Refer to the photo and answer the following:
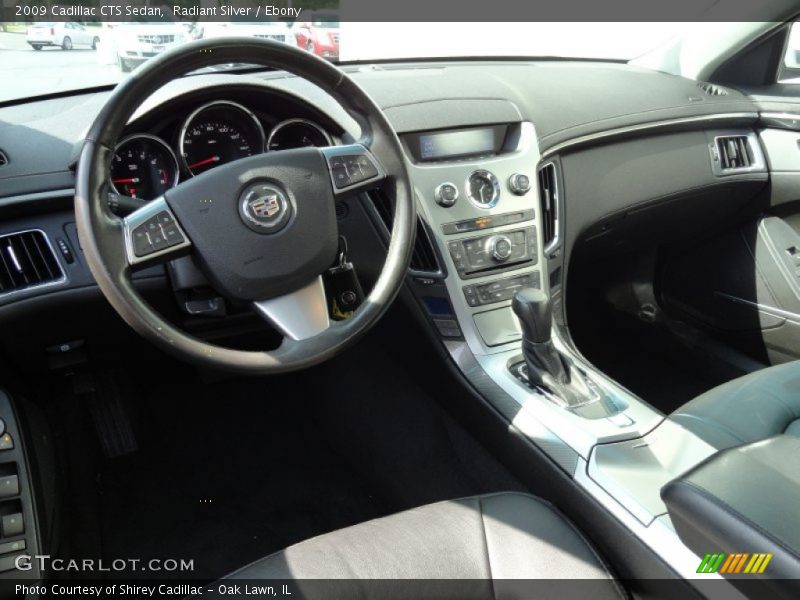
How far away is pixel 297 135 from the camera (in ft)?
5.41

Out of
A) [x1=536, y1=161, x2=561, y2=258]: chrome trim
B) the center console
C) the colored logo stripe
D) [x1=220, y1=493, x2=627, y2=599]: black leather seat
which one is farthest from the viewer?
[x1=536, y1=161, x2=561, y2=258]: chrome trim

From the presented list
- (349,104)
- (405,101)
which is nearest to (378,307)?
(349,104)

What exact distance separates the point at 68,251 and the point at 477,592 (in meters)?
1.07

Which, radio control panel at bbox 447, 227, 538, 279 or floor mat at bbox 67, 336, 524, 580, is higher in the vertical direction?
radio control panel at bbox 447, 227, 538, 279

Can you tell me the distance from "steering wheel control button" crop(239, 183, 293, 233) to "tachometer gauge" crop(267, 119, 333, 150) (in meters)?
0.35

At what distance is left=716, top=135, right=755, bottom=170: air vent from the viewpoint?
243 cm

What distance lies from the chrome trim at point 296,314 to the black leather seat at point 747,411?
790 millimetres

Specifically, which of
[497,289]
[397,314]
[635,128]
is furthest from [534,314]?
[635,128]

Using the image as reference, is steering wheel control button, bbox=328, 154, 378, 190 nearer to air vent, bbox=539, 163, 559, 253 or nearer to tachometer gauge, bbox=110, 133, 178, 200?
tachometer gauge, bbox=110, 133, 178, 200

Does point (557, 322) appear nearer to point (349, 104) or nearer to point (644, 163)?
point (644, 163)

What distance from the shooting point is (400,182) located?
1.42m

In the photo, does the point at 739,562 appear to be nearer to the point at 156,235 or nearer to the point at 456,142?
the point at 156,235

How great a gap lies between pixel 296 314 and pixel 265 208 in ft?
Result: 0.65

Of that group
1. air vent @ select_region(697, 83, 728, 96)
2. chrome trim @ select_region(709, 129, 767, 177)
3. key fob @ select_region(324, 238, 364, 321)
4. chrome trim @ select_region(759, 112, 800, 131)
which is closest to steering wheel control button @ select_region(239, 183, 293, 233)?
key fob @ select_region(324, 238, 364, 321)
